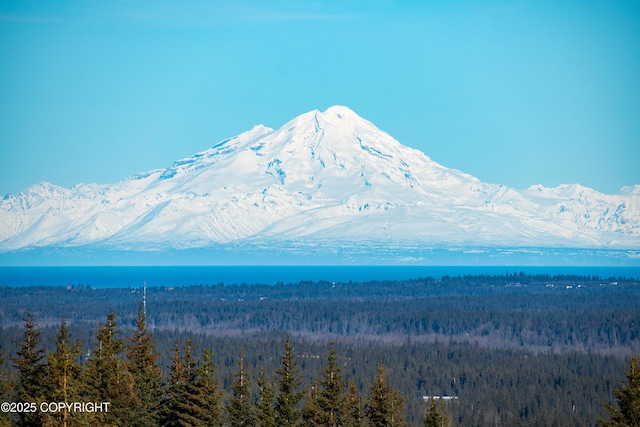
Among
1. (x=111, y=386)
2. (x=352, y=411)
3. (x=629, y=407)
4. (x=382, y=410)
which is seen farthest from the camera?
(x=352, y=411)

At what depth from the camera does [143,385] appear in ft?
185

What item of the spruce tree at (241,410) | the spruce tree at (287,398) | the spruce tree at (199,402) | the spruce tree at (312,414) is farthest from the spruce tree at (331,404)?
the spruce tree at (241,410)

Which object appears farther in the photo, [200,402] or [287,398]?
[287,398]

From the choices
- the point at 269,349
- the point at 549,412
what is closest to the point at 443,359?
the point at 269,349

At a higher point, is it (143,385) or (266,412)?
(143,385)

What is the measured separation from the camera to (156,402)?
5647 cm

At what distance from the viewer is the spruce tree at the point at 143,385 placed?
5356 centimetres

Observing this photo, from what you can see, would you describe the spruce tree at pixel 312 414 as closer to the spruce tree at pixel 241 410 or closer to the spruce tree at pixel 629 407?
the spruce tree at pixel 241 410

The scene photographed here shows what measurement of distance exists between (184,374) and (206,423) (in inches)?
108

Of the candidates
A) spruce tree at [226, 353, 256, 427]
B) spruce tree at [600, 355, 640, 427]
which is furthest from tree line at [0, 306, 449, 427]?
spruce tree at [600, 355, 640, 427]

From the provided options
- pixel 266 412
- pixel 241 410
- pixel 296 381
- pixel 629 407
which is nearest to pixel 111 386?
pixel 266 412

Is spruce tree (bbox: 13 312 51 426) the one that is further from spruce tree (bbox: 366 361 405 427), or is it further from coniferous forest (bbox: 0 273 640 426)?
spruce tree (bbox: 366 361 405 427)
